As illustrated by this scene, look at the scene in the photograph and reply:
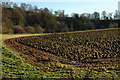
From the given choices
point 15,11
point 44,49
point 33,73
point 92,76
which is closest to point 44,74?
point 33,73

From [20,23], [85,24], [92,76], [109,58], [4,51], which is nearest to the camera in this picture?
[92,76]

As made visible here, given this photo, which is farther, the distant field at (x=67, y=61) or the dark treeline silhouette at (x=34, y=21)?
the dark treeline silhouette at (x=34, y=21)

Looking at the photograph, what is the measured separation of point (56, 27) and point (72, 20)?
21.8ft

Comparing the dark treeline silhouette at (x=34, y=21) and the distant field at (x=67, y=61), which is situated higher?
the dark treeline silhouette at (x=34, y=21)

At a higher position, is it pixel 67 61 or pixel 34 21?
pixel 34 21

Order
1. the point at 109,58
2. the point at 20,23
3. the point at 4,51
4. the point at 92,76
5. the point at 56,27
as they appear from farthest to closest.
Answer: the point at 56,27 < the point at 20,23 < the point at 109,58 < the point at 4,51 < the point at 92,76

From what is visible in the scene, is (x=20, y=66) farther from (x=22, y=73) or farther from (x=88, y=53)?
(x=88, y=53)

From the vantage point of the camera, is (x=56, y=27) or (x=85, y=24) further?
(x=85, y=24)

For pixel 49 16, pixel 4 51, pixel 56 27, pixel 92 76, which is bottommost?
pixel 92 76

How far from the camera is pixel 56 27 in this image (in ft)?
98.7

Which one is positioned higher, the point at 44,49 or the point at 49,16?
the point at 49,16

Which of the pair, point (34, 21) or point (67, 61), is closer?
point (67, 61)

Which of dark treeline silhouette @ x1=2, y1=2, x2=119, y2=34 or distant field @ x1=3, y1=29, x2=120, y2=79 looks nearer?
distant field @ x1=3, y1=29, x2=120, y2=79

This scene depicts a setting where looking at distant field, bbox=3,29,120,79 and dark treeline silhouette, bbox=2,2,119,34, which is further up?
dark treeline silhouette, bbox=2,2,119,34
